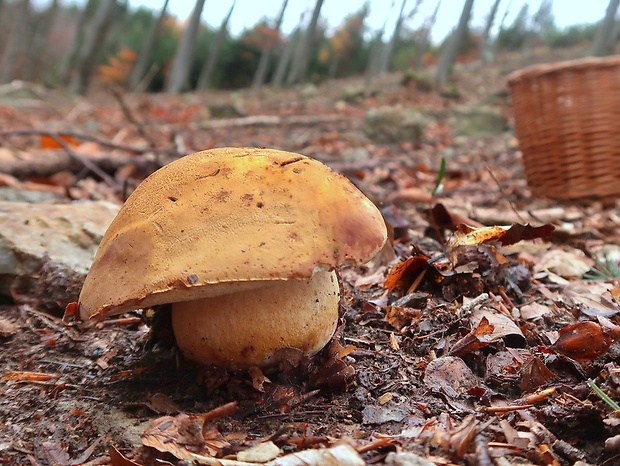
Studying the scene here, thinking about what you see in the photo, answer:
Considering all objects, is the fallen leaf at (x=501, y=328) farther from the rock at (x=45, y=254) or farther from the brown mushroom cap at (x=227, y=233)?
the rock at (x=45, y=254)

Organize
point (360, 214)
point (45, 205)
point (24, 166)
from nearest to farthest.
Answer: point (360, 214)
point (45, 205)
point (24, 166)

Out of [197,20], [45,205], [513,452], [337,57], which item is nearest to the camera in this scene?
[513,452]


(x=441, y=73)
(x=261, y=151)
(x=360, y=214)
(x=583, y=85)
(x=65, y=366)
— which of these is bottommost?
(x=65, y=366)

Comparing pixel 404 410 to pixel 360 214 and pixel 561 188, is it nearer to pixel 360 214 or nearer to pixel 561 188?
pixel 360 214

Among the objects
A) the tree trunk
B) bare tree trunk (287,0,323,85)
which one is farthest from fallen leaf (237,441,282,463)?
bare tree trunk (287,0,323,85)

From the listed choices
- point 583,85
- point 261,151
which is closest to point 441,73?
point 583,85

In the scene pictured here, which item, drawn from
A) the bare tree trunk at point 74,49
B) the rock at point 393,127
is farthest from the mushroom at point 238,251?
the bare tree trunk at point 74,49

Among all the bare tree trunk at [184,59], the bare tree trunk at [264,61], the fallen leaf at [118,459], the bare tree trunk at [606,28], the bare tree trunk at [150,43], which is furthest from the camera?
the bare tree trunk at [264,61]
